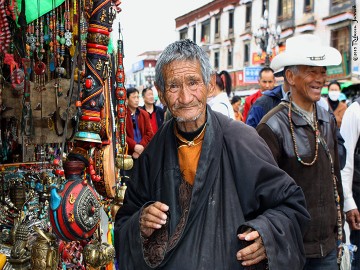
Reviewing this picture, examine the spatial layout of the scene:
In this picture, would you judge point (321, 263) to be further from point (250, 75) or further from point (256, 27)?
point (256, 27)

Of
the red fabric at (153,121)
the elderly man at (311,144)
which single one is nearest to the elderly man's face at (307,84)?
the elderly man at (311,144)

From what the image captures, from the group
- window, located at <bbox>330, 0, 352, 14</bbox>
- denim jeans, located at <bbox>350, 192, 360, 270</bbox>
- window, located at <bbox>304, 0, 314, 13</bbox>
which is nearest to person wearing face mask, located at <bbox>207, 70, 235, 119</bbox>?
denim jeans, located at <bbox>350, 192, 360, 270</bbox>

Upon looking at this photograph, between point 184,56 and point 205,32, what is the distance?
3325 cm

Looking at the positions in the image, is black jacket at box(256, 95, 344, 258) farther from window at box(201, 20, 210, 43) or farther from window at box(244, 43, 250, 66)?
window at box(201, 20, 210, 43)

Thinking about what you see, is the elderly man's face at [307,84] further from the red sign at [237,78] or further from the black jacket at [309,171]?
the red sign at [237,78]

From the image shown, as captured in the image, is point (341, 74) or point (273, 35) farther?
point (341, 74)

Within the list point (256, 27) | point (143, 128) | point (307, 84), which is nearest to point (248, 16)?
point (256, 27)

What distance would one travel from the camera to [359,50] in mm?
18234

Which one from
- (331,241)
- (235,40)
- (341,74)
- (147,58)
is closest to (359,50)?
(341,74)

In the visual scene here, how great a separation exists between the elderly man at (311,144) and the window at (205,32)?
31.6m

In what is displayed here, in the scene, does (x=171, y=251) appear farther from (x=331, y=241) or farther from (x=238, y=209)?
(x=331, y=241)

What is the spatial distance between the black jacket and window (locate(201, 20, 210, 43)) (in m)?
31.8

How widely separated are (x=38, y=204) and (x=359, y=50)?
17.6 meters

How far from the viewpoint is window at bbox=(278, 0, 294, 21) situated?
25.1 metres
